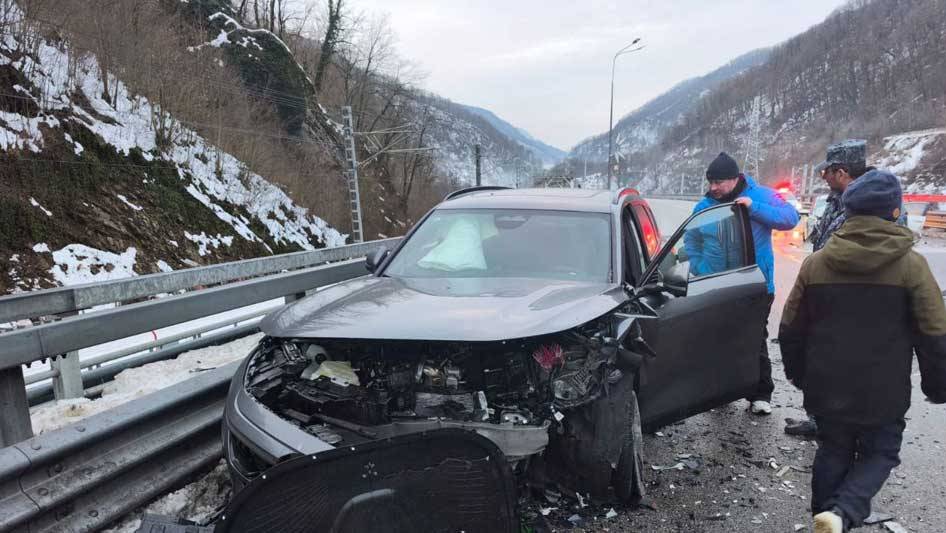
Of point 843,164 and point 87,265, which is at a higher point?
point 843,164

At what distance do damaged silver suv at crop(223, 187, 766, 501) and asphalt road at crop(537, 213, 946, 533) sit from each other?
0.27 metres

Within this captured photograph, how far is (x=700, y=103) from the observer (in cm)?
15750

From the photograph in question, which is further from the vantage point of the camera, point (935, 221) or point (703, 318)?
point (935, 221)

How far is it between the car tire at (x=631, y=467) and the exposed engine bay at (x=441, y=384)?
0.29 metres

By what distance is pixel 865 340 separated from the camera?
2.55m

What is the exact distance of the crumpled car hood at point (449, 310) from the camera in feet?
8.01

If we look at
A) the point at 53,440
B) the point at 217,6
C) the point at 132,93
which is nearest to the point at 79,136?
the point at 132,93

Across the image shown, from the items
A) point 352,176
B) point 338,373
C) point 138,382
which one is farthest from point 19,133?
point 352,176

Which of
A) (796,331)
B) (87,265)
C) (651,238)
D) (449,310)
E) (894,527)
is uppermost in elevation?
(651,238)

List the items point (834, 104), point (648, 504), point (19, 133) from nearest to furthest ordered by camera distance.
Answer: point (648, 504), point (19, 133), point (834, 104)

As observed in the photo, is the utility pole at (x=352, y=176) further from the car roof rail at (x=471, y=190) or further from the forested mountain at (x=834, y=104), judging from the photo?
the forested mountain at (x=834, y=104)

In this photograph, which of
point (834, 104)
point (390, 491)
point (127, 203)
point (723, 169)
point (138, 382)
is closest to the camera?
point (390, 491)

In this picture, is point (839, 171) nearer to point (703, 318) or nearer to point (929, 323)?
point (703, 318)

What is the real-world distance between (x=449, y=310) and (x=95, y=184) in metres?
14.8
